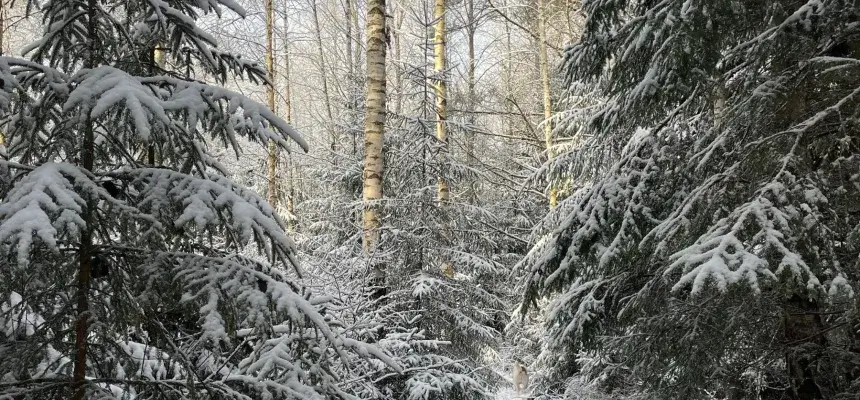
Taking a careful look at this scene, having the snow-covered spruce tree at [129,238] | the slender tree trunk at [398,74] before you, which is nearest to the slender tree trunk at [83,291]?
the snow-covered spruce tree at [129,238]

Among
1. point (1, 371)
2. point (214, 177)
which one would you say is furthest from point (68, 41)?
point (1, 371)

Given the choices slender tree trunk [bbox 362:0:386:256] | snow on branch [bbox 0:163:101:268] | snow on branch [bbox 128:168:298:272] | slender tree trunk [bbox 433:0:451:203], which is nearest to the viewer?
snow on branch [bbox 0:163:101:268]

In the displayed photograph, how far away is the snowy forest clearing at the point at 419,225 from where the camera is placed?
1.97 metres

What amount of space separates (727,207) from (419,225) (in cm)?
410

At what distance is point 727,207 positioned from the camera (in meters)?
3.55

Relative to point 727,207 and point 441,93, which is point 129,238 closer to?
point 727,207

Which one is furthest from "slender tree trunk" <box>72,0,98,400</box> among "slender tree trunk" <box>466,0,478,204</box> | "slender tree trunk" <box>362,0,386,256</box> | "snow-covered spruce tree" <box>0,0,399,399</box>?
"slender tree trunk" <box>466,0,478,204</box>

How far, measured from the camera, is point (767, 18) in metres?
3.66

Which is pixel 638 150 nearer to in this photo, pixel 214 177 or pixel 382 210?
pixel 382 210

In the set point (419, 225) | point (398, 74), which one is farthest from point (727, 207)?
point (398, 74)

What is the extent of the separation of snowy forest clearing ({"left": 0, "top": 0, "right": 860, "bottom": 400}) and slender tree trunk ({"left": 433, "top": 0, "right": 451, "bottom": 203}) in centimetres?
8

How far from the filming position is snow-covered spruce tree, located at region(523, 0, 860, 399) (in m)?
2.85

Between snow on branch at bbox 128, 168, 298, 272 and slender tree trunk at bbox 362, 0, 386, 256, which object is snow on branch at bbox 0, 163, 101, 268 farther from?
slender tree trunk at bbox 362, 0, 386, 256

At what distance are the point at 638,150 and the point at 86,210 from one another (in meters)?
4.35
